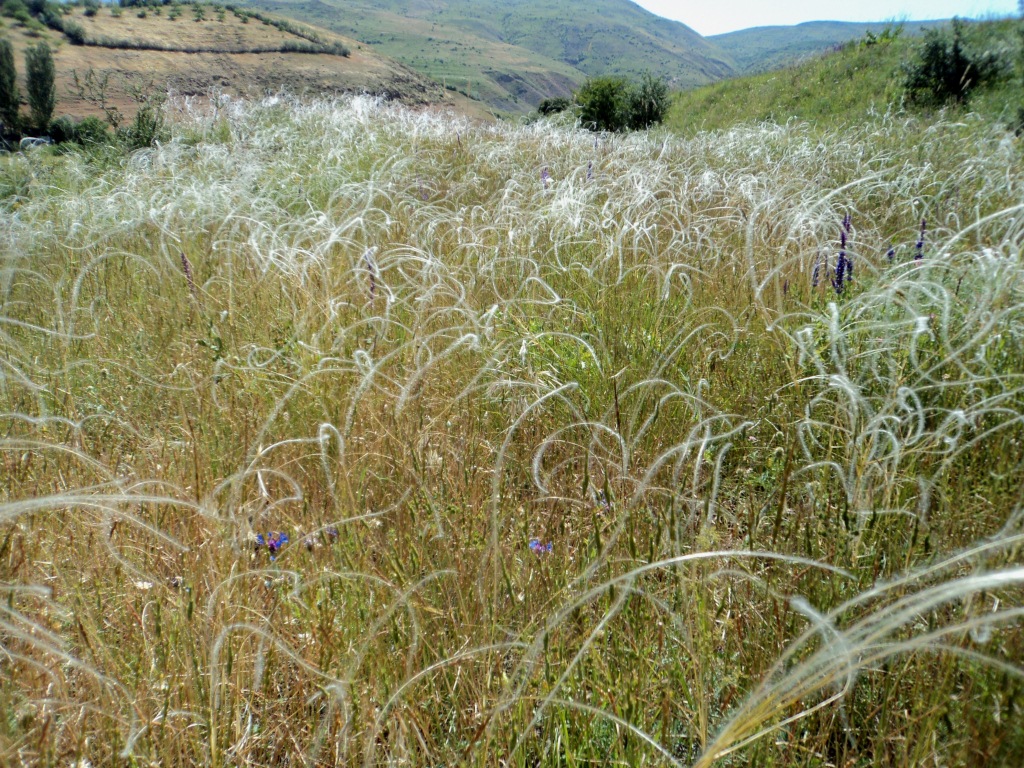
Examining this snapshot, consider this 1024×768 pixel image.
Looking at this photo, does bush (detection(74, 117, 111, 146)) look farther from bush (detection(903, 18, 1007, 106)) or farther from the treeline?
bush (detection(903, 18, 1007, 106))

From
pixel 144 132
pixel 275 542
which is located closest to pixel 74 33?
pixel 144 132

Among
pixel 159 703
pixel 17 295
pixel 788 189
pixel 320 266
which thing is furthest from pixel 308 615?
pixel 788 189

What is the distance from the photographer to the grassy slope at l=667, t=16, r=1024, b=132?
1098cm

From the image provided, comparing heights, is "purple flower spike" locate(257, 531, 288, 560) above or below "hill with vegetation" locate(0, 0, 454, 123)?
below

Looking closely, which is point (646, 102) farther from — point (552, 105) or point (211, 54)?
point (211, 54)

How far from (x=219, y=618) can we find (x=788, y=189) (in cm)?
454

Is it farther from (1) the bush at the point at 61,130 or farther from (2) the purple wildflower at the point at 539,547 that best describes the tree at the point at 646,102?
(2) the purple wildflower at the point at 539,547

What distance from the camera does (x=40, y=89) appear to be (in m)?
12.5

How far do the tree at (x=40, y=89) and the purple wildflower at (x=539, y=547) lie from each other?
15372 mm

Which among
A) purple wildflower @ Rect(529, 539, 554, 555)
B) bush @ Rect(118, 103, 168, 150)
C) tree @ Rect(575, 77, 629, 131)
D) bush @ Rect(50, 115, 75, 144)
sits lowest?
purple wildflower @ Rect(529, 539, 554, 555)

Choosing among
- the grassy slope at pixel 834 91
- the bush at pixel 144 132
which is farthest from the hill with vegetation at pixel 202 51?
the bush at pixel 144 132

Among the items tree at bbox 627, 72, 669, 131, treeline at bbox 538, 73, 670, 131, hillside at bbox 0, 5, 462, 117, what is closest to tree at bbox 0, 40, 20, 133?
treeline at bbox 538, 73, 670, 131

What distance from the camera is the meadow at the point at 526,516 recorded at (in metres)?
1.16

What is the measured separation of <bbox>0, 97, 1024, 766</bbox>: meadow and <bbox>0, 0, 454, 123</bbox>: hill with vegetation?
3965 cm
